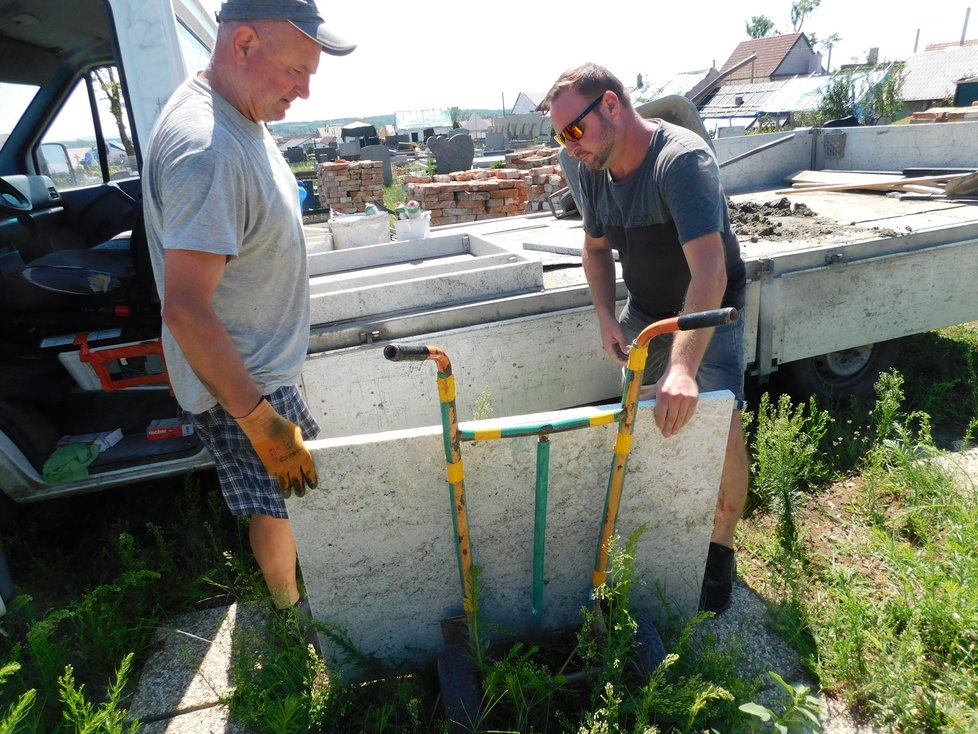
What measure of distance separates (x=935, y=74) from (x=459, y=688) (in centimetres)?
4353

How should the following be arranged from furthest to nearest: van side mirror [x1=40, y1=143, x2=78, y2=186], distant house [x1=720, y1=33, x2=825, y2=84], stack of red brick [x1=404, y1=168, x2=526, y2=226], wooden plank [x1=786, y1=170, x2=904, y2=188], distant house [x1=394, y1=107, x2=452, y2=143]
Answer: distant house [x1=394, y1=107, x2=452, y2=143] < distant house [x1=720, y1=33, x2=825, y2=84] < stack of red brick [x1=404, y1=168, x2=526, y2=226] < wooden plank [x1=786, y1=170, x2=904, y2=188] < van side mirror [x1=40, y1=143, x2=78, y2=186]

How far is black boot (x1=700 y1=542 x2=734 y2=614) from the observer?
240cm

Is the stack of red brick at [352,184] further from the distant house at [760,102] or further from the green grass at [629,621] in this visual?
the distant house at [760,102]

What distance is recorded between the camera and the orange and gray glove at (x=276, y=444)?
5.58ft

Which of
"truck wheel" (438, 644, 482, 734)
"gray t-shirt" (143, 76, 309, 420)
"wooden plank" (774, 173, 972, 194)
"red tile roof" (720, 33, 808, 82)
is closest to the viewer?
"gray t-shirt" (143, 76, 309, 420)

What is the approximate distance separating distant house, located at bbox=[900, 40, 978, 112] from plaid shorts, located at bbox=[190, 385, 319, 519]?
124 feet

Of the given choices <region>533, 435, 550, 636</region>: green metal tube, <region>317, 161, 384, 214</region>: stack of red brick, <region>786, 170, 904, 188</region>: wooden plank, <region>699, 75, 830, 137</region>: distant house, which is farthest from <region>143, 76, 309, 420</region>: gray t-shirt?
<region>699, 75, 830, 137</region>: distant house

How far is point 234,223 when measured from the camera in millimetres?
1612

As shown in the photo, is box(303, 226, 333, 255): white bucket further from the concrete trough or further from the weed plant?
the weed plant

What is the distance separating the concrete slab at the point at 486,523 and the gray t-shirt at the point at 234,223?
403 mm

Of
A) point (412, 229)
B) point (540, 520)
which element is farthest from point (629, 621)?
point (412, 229)

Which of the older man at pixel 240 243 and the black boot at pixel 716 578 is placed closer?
the older man at pixel 240 243

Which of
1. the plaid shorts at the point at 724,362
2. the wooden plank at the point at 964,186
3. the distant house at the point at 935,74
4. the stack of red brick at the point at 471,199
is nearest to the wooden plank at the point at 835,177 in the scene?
the wooden plank at the point at 964,186

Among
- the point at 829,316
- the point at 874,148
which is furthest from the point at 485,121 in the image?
the point at 829,316
